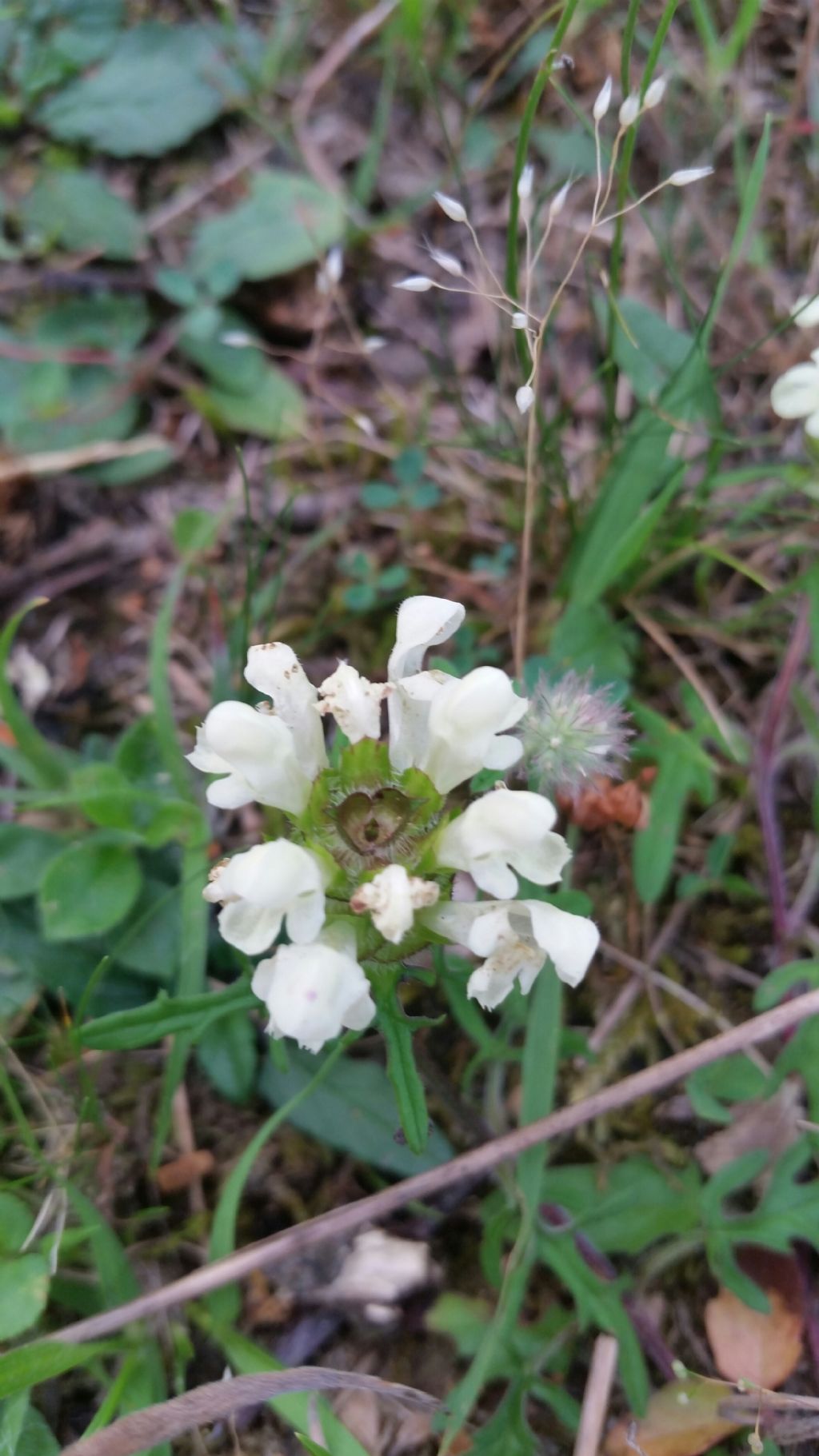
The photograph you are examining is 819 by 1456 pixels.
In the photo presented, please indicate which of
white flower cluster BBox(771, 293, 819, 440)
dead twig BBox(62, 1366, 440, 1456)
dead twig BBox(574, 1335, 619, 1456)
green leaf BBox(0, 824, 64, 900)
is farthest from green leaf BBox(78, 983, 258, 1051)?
white flower cluster BBox(771, 293, 819, 440)

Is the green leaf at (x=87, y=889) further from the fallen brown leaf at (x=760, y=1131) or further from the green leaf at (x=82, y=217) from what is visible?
the green leaf at (x=82, y=217)

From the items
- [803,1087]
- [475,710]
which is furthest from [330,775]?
[803,1087]

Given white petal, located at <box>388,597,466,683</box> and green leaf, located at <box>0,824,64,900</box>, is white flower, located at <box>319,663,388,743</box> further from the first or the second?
green leaf, located at <box>0,824,64,900</box>

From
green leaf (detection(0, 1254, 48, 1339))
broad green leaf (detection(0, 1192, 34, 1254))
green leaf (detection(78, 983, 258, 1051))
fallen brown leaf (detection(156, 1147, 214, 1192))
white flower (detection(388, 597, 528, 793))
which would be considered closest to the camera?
white flower (detection(388, 597, 528, 793))

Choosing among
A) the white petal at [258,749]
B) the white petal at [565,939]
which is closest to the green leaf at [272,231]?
the white petal at [258,749]

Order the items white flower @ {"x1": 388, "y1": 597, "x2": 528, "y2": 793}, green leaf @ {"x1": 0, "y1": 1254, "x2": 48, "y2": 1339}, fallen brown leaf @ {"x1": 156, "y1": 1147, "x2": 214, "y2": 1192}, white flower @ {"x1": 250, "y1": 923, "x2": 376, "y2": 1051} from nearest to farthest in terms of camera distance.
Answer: white flower @ {"x1": 250, "y1": 923, "x2": 376, "y2": 1051} < white flower @ {"x1": 388, "y1": 597, "x2": 528, "y2": 793} < green leaf @ {"x1": 0, "y1": 1254, "x2": 48, "y2": 1339} < fallen brown leaf @ {"x1": 156, "y1": 1147, "x2": 214, "y2": 1192}

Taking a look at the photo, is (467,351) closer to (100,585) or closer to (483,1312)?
(100,585)
